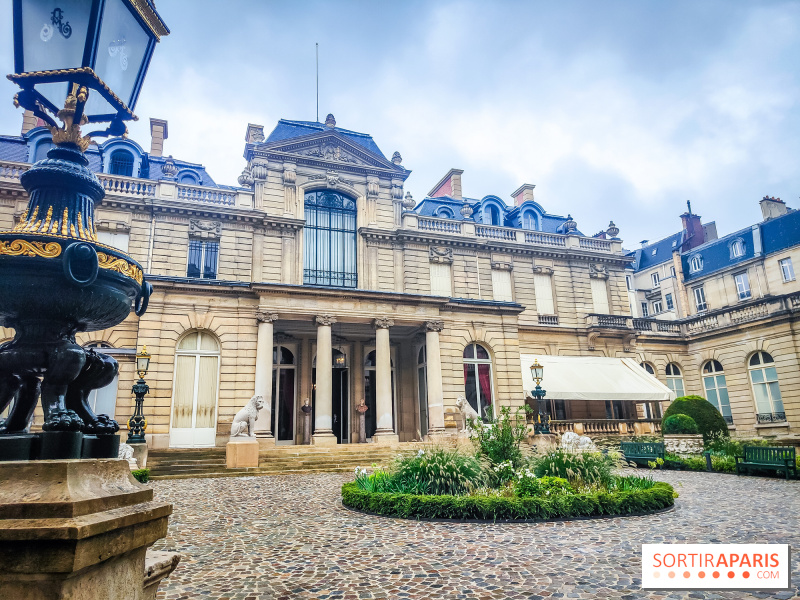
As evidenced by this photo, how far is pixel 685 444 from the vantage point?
18.5 metres

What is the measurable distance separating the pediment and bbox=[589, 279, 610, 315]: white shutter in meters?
13.7

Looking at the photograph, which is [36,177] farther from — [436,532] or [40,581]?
[436,532]

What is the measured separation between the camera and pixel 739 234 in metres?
35.2

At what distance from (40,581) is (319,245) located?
23051mm

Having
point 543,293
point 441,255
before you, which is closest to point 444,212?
point 441,255

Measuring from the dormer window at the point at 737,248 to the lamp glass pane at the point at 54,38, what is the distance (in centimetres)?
4081

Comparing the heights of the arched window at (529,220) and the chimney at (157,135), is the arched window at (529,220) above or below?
below

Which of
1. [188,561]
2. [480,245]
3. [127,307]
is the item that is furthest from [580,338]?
[127,307]

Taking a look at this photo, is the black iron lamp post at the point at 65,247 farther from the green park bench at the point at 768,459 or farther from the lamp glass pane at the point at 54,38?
the green park bench at the point at 768,459

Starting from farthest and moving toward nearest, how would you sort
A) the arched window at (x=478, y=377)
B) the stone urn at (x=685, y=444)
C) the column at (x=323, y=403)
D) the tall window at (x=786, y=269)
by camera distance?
1. the tall window at (x=786, y=269)
2. the arched window at (x=478, y=377)
3. the column at (x=323, y=403)
4. the stone urn at (x=685, y=444)

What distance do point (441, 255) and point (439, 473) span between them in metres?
17.8

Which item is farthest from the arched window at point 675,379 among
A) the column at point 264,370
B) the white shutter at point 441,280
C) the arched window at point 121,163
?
the arched window at point 121,163

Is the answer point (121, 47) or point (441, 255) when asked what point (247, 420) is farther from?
point (121, 47)

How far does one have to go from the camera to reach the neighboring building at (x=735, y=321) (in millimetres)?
25906
